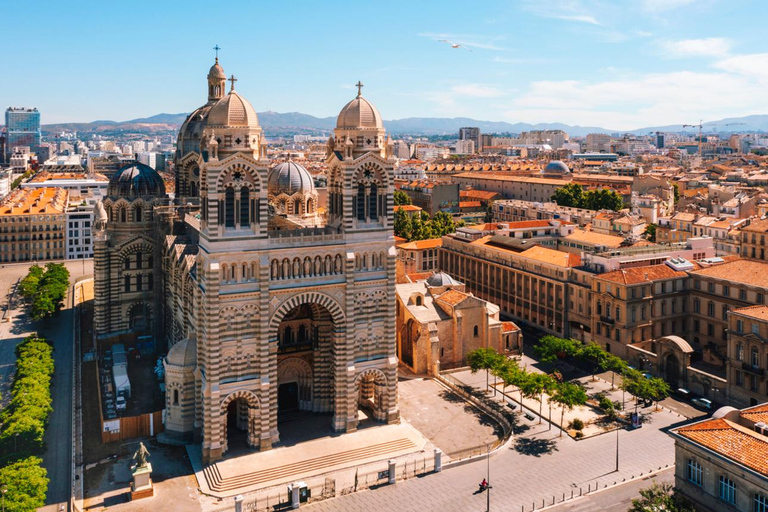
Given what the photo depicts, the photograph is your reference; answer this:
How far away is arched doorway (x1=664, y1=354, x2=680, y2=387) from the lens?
252 feet

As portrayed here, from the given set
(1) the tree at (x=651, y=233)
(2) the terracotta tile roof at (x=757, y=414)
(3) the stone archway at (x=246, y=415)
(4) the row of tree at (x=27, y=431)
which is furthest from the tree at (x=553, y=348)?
(1) the tree at (x=651, y=233)

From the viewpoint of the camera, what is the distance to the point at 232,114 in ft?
192

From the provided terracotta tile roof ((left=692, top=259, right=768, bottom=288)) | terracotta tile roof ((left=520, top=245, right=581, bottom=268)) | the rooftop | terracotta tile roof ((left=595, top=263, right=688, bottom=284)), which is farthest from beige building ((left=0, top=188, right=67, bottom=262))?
terracotta tile roof ((left=692, top=259, right=768, bottom=288))

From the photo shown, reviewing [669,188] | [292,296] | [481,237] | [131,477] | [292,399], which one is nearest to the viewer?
[131,477]

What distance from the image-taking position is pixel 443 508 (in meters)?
52.4

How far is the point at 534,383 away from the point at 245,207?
33557 mm

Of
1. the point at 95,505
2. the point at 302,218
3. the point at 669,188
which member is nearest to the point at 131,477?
the point at 95,505

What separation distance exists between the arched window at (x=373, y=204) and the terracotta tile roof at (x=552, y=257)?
1525 inches

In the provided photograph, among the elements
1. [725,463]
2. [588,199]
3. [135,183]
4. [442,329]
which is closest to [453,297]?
[442,329]

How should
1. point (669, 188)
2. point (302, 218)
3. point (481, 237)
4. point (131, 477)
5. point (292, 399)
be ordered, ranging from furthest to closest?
point (669, 188) < point (481, 237) < point (302, 218) < point (292, 399) < point (131, 477)

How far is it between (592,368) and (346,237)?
3988cm

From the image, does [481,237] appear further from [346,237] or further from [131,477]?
[131,477]

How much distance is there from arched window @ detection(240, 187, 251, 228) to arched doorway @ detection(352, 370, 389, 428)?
18.3 meters

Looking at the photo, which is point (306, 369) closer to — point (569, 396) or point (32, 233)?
point (569, 396)
